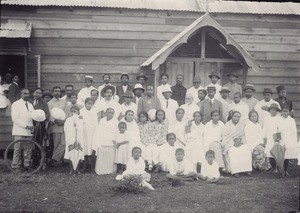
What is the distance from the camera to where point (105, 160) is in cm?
875

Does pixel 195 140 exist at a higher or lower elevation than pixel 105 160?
higher

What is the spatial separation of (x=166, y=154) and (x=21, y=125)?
10.6 feet

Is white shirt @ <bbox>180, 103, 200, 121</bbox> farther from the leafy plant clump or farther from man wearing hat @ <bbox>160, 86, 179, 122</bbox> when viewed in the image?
the leafy plant clump

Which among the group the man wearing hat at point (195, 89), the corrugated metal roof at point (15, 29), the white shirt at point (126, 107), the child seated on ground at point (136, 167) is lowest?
the child seated on ground at point (136, 167)

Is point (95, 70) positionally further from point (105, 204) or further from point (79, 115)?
point (105, 204)

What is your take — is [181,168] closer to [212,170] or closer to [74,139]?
[212,170]

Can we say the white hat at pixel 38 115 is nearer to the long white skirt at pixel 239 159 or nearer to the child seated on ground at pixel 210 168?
the child seated on ground at pixel 210 168

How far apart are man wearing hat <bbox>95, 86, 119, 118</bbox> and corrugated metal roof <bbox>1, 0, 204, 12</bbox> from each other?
2744mm

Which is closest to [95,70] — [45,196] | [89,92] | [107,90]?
[89,92]

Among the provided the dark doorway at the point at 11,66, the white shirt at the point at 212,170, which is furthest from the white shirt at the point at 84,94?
the dark doorway at the point at 11,66

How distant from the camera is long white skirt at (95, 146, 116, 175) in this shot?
8.68m

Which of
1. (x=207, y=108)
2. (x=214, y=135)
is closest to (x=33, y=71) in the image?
(x=207, y=108)

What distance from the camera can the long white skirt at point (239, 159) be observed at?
8.62 meters

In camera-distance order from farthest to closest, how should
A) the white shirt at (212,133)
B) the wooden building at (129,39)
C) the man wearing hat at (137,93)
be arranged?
the wooden building at (129,39)
the man wearing hat at (137,93)
the white shirt at (212,133)
